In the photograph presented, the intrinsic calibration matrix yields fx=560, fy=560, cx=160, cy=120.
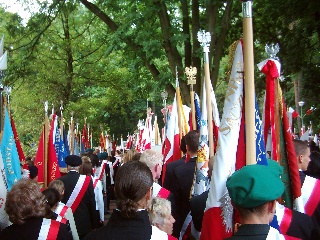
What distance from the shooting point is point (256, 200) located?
3.20 meters

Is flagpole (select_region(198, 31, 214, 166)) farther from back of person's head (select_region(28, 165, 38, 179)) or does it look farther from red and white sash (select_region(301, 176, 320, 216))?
back of person's head (select_region(28, 165, 38, 179))

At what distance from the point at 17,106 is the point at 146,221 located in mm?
24465

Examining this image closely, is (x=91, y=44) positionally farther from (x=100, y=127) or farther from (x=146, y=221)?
(x=146, y=221)

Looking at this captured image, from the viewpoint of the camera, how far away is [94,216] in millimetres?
8750

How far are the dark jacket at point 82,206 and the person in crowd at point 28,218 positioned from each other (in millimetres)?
3790

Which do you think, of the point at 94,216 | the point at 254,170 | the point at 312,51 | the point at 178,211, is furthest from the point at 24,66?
the point at 254,170

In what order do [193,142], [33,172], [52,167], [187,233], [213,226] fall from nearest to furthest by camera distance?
[213,226]
[187,233]
[193,142]
[52,167]
[33,172]

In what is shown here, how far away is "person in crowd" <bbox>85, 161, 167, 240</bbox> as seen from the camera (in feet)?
12.3

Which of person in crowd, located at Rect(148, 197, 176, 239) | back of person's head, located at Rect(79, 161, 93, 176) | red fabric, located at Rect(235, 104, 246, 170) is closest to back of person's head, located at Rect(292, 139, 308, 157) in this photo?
red fabric, located at Rect(235, 104, 246, 170)

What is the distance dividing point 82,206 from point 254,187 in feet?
18.6

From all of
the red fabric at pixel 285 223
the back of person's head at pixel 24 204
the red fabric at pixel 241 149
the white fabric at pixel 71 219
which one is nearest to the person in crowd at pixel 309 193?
the red fabric at pixel 285 223

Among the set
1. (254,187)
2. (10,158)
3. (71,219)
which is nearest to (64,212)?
(71,219)

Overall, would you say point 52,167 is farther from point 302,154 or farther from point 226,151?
point 226,151

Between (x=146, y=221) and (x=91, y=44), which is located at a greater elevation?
(x=91, y=44)
